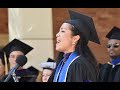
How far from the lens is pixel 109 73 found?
587 centimetres

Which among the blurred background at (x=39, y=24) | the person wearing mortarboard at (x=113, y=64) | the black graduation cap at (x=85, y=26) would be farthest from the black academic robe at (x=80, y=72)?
the blurred background at (x=39, y=24)

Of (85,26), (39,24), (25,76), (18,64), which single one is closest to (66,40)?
(85,26)

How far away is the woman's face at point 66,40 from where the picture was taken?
193 inches

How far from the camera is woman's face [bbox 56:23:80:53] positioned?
4.91m

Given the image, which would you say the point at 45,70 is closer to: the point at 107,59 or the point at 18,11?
the point at 107,59

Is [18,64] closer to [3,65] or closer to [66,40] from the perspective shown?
[66,40]

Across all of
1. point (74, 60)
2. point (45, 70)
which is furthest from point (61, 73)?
point (45, 70)

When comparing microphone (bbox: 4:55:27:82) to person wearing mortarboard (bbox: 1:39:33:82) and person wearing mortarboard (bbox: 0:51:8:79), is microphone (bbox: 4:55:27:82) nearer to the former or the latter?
person wearing mortarboard (bbox: 1:39:33:82)

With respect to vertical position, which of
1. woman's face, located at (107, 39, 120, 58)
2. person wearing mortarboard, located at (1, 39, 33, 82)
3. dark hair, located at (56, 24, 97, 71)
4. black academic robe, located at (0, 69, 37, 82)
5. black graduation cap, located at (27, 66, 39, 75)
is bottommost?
black graduation cap, located at (27, 66, 39, 75)

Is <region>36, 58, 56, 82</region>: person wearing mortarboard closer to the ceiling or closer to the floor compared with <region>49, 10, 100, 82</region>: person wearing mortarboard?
closer to the floor

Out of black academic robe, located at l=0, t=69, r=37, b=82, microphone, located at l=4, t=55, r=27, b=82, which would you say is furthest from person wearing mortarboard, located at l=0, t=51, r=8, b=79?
microphone, located at l=4, t=55, r=27, b=82

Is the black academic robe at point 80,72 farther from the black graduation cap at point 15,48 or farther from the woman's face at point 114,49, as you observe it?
the black graduation cap at point 15,48
